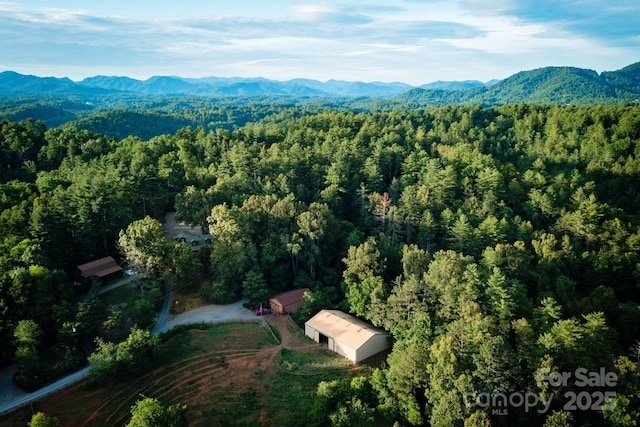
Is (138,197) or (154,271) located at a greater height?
(138,197)

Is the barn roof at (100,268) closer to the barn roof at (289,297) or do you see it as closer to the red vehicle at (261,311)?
the red vehicle at (261,311)

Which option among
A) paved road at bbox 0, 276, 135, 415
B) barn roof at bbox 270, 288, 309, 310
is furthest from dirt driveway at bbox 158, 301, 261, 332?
paved road at bbox 0, 276, 135, 415

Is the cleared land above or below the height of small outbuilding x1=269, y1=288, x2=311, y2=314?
below

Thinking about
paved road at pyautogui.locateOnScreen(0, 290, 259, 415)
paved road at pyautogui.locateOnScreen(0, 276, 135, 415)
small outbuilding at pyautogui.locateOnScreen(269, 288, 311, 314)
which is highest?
small outbuilding at pyautogui.locateOnScreen(269, 288, 311, 314)

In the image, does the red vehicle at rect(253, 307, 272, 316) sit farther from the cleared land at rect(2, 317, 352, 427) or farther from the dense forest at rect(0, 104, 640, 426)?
the cleared land at rect(2, 317, 352, 427)

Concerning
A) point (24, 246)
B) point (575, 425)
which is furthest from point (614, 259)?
point (24, 246)

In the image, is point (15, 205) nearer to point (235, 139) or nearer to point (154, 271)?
point (154, 271)

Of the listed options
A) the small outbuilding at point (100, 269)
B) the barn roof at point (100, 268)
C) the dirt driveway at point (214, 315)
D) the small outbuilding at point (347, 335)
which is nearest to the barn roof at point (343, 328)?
the small outbuilding at point (347, 335)

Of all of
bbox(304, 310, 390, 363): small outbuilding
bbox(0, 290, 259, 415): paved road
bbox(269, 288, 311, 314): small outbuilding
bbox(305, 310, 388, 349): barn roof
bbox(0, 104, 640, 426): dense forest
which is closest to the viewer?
bbox(0, 104, 640, 426): dense forest
